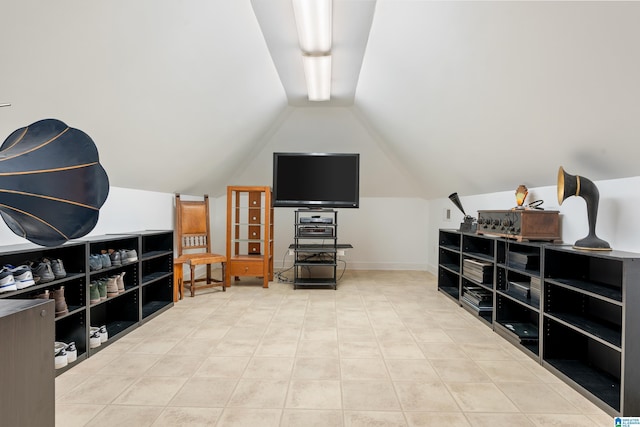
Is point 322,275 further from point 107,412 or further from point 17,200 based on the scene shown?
point 17,200

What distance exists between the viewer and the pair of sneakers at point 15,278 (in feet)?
6.91

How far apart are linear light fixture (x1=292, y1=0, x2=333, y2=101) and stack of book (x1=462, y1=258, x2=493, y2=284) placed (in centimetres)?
255

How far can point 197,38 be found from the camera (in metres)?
2.71

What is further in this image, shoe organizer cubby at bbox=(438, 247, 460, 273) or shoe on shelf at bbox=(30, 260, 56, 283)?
shoe organizer cubby at bbox=(438, 247, 460, 273)

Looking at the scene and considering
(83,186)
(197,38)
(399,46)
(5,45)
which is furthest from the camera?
(399,46)

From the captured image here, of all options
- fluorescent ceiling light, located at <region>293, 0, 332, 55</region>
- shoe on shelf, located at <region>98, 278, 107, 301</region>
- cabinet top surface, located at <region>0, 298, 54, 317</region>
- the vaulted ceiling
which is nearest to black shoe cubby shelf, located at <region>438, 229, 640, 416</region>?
the vaulted ceiling

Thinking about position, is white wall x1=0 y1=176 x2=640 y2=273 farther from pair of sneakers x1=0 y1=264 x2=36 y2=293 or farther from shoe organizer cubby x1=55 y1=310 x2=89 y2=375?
pair of sneakers x1=0 y1=264 x2=36 y2=293

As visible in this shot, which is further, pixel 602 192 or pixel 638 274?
pixel 602 192

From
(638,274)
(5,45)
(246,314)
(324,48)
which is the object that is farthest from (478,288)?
(5,45)

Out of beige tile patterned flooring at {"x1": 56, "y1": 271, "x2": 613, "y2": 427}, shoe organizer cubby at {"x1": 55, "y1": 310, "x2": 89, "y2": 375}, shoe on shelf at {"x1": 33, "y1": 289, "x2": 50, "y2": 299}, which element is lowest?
beige tile patterned flooring at {"x1": 56, "y1": 271, "x2": 613, "y2": 427}

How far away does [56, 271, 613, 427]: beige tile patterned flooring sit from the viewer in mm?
1972

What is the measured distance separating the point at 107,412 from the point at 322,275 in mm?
4213

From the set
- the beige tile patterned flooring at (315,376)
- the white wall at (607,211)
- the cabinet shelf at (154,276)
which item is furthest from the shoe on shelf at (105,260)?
the white wall at (607,211)

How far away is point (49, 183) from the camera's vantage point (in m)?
1.08
